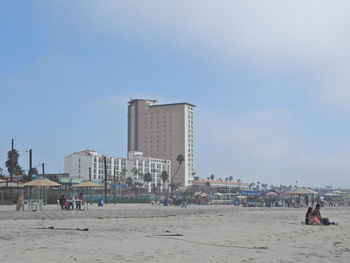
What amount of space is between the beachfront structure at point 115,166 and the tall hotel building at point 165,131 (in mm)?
5921

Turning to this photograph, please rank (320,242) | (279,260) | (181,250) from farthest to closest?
(320,242), (181,250), (279,260)

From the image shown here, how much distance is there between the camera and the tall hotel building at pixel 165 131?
18825 cm

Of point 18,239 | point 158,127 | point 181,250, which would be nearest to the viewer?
point 181,250

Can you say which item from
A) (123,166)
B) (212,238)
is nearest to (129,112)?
(123,166)

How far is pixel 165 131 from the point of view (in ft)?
629

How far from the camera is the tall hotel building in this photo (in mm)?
188250

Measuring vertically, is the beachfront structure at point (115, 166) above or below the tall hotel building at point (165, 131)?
below

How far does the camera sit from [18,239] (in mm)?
10703

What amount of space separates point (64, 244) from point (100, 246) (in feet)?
2.55

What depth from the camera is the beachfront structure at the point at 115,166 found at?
545 ft

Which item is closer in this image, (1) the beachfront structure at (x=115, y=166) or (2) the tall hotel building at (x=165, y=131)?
(1) the beachfront structure at (x=115, y=166)

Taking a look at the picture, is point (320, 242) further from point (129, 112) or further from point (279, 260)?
point (129, 112)

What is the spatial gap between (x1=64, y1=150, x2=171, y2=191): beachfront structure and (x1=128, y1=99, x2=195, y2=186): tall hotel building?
5921 mm

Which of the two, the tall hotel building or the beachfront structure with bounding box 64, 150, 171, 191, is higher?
the tall hotel building
